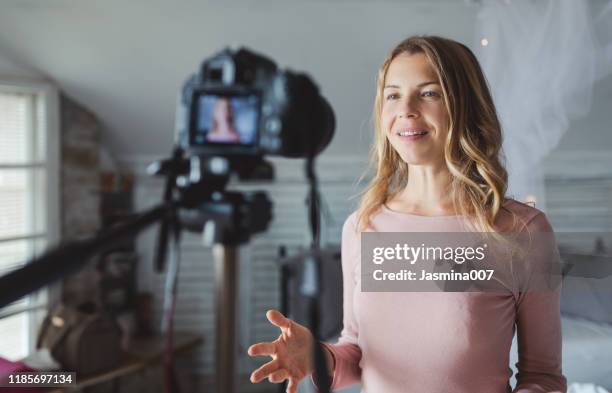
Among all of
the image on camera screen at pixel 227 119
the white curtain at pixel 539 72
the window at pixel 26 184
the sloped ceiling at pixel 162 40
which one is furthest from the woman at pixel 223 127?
the window at pixel 26 184

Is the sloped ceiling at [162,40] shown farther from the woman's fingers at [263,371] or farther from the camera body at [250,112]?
the woman's fingers at [263,371]

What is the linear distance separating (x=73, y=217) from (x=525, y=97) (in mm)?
1547

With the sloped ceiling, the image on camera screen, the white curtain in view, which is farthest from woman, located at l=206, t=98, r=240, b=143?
the sloped ceiling

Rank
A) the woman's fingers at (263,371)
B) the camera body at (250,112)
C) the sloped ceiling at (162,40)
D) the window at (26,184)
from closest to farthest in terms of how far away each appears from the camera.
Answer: the woman's fingers at (263,371), the camera body at (250,112), the sloped ceiling at (162,40), the window at (26,184)

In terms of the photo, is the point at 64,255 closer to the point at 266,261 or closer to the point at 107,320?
the point at 107,320

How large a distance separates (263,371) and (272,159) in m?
0.50

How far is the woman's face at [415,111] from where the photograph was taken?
55 cm

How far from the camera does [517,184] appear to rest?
0.68 meters

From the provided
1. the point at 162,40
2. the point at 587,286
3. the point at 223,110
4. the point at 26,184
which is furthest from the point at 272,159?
the point at 26,184

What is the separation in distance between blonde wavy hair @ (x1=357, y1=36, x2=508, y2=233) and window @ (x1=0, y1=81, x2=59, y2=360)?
1.39m

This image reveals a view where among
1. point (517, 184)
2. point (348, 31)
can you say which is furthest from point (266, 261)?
point (517, 184)

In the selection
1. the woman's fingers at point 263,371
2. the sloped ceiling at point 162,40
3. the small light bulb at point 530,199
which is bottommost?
the woman's fingers at point 263,371

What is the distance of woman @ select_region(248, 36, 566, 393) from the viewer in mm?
542

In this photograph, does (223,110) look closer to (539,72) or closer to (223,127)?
(223,127)
